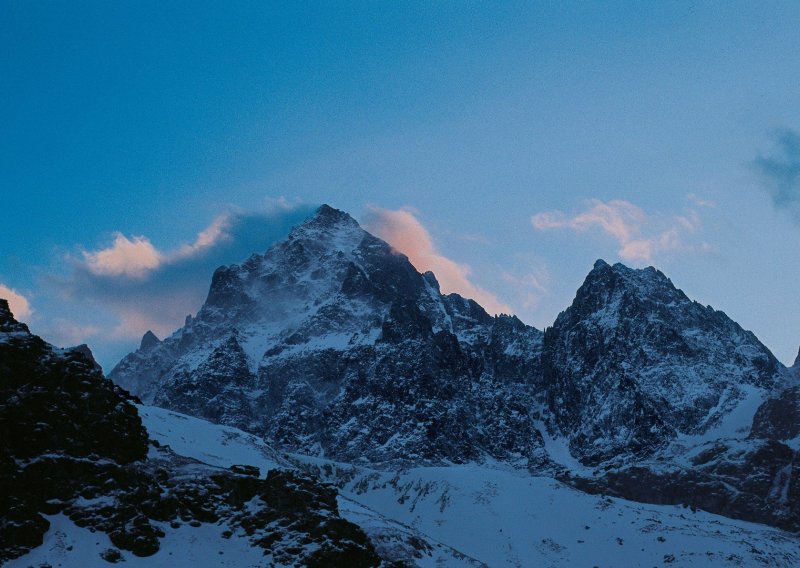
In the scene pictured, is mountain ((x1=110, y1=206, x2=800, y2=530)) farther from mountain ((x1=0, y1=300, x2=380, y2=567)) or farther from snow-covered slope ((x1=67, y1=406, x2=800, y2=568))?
mountain ((x1=0, y1=300, x2=380, y2=567))

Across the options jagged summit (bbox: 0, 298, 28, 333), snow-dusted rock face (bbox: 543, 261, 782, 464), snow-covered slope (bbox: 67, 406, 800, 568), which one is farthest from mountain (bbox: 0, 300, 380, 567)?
snow-dusted rock face (bbox: 543, 261, 782, 464)

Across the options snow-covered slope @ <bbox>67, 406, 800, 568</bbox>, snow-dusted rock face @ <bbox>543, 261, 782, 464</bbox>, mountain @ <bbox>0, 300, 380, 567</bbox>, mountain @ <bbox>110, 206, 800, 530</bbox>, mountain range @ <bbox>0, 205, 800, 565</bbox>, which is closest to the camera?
mountain @ <bbox>0, 300, 380, 567</bbox>

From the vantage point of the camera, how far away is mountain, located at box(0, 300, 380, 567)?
175 ft

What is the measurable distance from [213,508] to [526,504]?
72122 millimetres

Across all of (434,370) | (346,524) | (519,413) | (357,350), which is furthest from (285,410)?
(346,524)

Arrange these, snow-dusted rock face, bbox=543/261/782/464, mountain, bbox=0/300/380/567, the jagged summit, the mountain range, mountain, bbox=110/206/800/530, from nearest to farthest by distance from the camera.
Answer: mountain, bbox=0/300/380/567 < the jagged summit < the mountain range < mountain, bbox=110/206/800/530 < snow-dusted rock face, bbox=543/261/782/464

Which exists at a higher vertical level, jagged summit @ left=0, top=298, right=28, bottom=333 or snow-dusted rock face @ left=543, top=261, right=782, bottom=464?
snow-dusted rock face @ left=543, top=261, right=782, bottom=464

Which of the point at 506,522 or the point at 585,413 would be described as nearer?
the point at 506,522

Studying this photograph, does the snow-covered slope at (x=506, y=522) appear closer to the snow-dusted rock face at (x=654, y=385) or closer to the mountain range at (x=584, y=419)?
the mountain range at (x=584, y=419)

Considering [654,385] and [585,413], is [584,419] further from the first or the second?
[654,385]

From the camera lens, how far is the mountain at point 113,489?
5331 centimetres

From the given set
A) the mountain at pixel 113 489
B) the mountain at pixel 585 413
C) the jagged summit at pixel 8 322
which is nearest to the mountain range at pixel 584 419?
the mountain at pixel 585 413

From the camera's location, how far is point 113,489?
2234 inches

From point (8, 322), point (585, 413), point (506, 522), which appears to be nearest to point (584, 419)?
point (585, 413)
